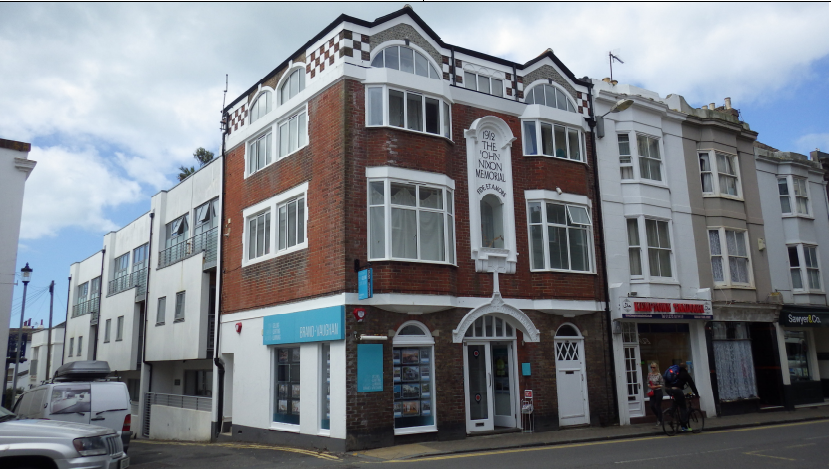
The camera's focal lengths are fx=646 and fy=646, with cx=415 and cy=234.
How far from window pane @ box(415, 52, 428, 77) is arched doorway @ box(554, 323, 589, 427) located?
25.1ft

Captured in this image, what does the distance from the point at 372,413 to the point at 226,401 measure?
6.75 metres

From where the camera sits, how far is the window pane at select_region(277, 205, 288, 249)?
17.1m

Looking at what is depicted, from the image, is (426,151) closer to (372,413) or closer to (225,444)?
(372,413)

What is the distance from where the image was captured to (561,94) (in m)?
19.1

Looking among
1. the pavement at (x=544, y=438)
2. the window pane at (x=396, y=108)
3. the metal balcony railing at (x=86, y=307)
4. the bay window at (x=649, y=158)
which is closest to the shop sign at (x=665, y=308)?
the pavement at (x=544, y=438)

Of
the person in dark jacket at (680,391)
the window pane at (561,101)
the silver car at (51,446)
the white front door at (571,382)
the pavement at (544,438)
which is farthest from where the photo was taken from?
the window pane at (561,101)

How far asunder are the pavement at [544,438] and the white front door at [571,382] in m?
0.38

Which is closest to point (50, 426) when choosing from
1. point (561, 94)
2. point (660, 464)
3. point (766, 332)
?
point (660, 464)

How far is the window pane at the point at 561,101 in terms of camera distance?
18984 millimetres

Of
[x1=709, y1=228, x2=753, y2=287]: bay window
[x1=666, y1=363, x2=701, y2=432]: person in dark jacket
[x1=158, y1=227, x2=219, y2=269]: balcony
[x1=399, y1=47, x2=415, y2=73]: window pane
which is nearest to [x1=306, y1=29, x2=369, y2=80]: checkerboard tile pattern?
[x1=399, y1=47, x2=415, y2=73]: window pane

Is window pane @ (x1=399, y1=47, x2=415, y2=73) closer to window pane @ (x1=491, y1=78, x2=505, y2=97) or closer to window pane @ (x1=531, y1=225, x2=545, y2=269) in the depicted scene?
window pane @ (x1=491, y1=78, x2=505, y2=97)

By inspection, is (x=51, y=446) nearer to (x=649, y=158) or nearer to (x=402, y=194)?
(x=402, y=194)

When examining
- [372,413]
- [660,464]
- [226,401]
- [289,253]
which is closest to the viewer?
[660,464]

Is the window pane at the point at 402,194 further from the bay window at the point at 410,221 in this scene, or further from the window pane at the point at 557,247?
the window pane at the point at 557,247
